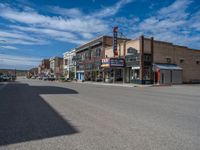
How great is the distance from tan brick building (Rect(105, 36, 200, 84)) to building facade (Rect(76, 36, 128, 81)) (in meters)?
8.55

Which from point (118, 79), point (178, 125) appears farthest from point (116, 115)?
point (118, 79)

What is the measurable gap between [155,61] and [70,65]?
151ft

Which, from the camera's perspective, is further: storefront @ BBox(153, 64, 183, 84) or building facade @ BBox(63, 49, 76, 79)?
building facade @ BBox(63, 49, 76, 79)

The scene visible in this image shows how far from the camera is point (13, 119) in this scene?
906 cm

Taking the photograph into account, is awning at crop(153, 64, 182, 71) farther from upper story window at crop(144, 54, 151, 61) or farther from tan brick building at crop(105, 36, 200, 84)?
upper story window at crop(144, 54, 151, 61)

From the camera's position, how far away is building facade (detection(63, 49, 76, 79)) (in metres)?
80.2

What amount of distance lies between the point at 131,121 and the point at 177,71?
38.9 m

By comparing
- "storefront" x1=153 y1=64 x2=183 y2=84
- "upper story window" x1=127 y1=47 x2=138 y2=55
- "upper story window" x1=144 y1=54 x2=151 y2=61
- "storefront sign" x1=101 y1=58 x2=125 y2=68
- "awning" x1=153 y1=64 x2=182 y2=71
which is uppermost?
"upper story window" x1=127 y1=47 x2=138 y2=55

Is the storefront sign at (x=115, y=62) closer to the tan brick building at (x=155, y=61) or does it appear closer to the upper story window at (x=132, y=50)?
the tan brick building at (x=155, y=61)

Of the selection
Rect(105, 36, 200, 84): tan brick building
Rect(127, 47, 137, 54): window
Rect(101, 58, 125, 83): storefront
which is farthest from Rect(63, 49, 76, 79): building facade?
Rect(127, 47, 137, 54): window

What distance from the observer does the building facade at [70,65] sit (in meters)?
80.2

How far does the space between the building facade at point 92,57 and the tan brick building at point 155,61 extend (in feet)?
28.0

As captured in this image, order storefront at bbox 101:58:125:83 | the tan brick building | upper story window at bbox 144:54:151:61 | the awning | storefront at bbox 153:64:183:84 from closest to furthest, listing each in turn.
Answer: storefront at bbox 153:64:183:84
the awning
the tan brick building
upper story window at bbox 144:54:151:61
storefront at bbox 101:58:125:83

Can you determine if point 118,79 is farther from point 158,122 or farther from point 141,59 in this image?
point 158,122
